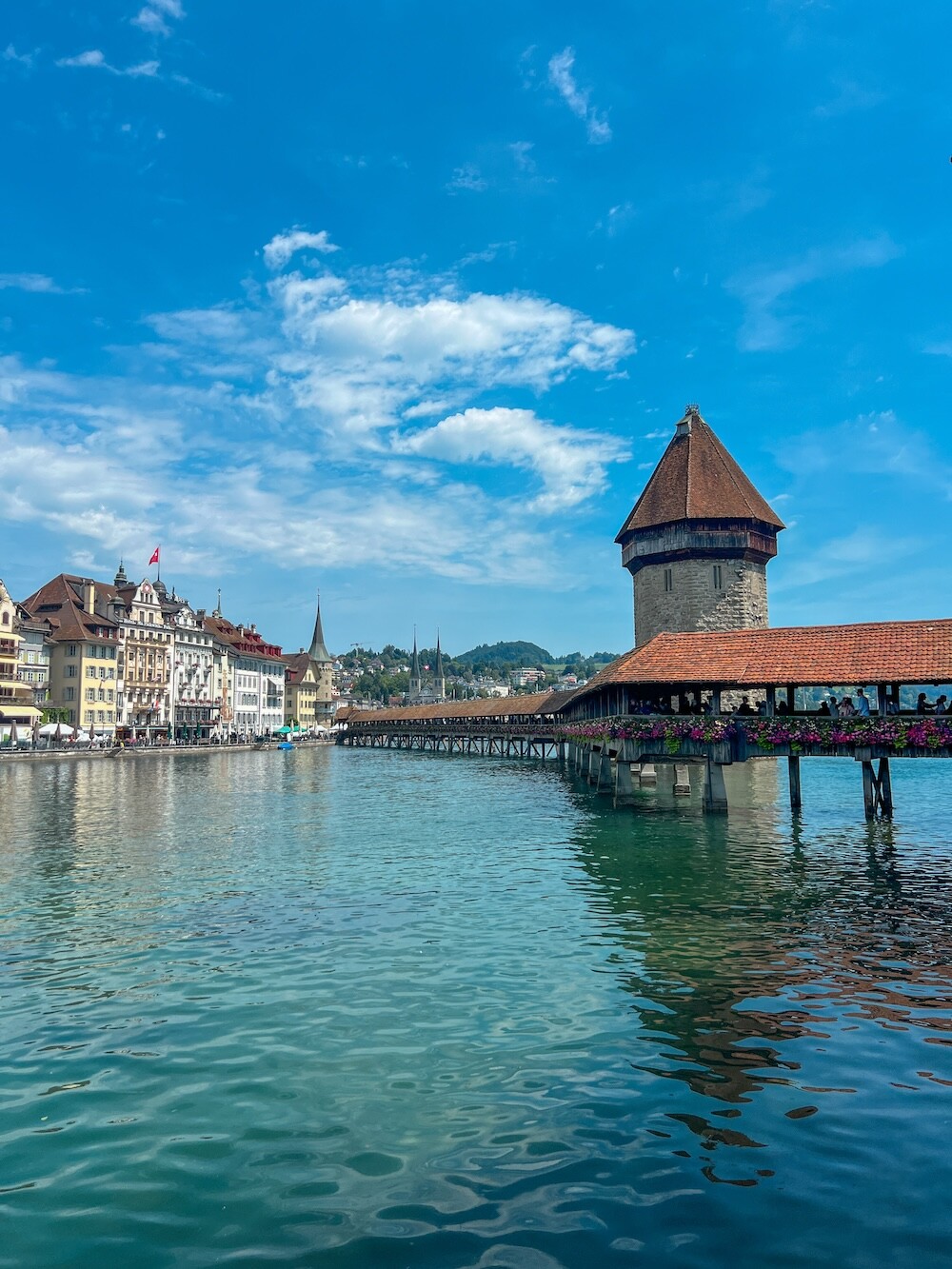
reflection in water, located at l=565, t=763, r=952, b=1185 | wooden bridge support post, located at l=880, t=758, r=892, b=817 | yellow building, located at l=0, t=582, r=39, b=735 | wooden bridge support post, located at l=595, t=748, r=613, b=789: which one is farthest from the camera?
yellow building, located at l=0, t=582, r=39, b=735

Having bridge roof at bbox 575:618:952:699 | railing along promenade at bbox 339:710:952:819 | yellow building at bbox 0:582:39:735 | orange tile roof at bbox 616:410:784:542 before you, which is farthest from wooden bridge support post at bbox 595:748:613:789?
yellow building at bbox 0:582:39:735

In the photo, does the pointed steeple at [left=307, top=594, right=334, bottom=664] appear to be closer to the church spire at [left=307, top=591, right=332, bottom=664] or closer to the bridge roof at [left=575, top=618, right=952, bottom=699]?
the church spire at [left=307, top=591, right=332, bottom=664]

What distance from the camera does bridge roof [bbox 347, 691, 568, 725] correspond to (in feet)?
243

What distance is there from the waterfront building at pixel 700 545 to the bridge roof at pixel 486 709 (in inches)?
507

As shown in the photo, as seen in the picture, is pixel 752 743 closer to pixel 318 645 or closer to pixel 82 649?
pixel 82 649

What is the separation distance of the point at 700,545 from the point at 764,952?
47.4 meters

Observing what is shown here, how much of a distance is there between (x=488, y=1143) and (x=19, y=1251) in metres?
3.21

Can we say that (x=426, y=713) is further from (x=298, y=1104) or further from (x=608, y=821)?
(x=298, y=1104)

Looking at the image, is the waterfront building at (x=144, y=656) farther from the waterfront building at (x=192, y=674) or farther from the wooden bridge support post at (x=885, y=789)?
the wooden bridge support post at (x=885, y=789)

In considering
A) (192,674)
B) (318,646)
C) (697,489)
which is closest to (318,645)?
(318,646)

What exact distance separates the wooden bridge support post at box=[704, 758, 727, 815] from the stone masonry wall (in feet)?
93.4

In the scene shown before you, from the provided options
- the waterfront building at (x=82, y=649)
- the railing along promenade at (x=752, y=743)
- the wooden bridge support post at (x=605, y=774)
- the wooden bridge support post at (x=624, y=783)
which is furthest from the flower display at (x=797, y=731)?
the waterfront building at (x=82, y=649)

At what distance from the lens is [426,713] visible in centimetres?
9925

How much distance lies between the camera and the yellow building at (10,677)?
70188 mm
